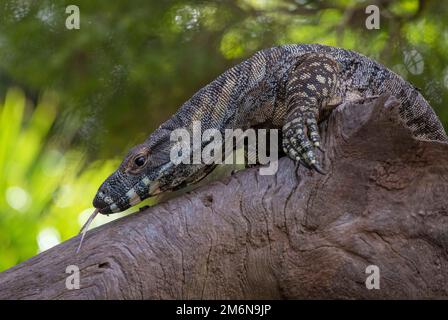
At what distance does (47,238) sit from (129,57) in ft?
5.08

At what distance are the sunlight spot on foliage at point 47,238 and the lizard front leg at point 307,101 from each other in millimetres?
2621

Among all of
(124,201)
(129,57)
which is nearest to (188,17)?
(129,57)

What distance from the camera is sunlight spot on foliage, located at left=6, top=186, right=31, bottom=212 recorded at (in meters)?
5.46

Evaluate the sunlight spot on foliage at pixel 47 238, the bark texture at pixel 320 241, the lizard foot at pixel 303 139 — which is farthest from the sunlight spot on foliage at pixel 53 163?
the lizard foot at pixel 303 139

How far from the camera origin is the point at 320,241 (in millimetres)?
3004

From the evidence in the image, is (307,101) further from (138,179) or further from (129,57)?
(129,57)

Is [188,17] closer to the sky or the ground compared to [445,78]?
closer to the sky

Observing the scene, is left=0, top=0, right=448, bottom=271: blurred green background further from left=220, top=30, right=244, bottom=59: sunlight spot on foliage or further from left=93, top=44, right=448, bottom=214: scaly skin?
left=93, top=44, right=448, bottom=214: scaly skin

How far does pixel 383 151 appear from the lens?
3041 millimetres

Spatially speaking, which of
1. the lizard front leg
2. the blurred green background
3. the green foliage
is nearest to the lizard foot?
the lizard front leg

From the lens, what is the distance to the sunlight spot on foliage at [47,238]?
5277mm

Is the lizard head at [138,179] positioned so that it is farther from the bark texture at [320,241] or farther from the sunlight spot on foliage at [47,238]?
the sunlight spot on foliage at [47,238]
